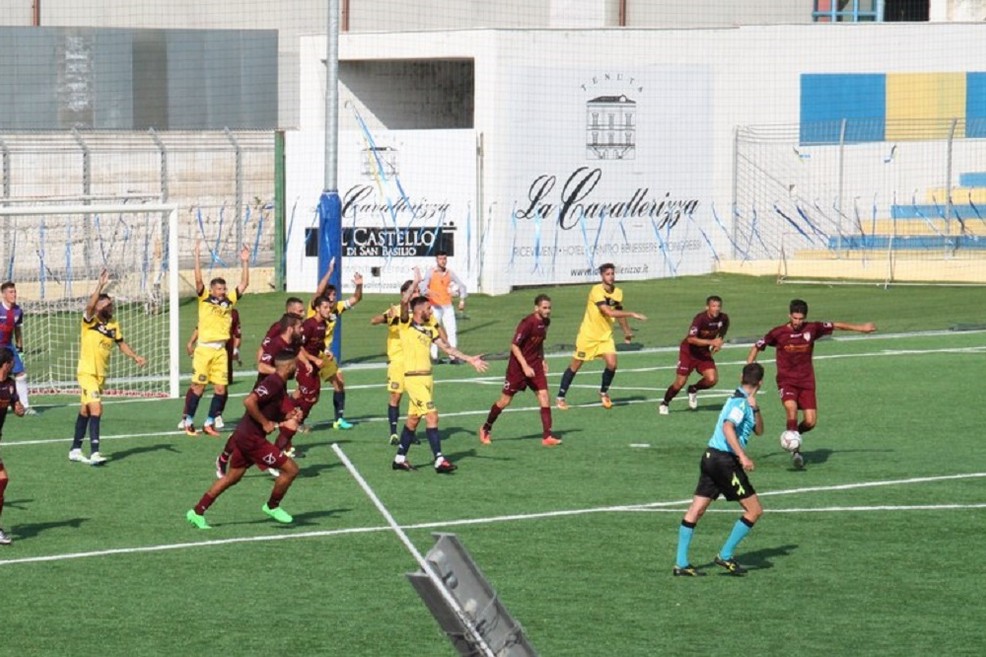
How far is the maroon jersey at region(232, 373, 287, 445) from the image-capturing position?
1717 centimetres

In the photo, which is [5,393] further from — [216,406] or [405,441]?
[216,406]

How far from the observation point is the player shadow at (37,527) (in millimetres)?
17559

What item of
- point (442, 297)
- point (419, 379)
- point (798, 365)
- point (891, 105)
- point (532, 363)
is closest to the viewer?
point (419, 379)

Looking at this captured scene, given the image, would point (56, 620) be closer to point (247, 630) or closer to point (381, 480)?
point (247, 630)

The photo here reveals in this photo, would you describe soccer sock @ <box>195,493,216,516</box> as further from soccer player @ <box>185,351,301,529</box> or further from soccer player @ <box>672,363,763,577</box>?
soccer player @ <box>672,363,763,577</box>

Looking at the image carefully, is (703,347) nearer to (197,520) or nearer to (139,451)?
(139,451)

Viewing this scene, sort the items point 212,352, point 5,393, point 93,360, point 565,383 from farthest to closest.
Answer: point 565,383 → point 212,352 → point 93,360 → point 5,393

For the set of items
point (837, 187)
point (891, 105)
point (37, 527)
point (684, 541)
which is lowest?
point (37, 527)

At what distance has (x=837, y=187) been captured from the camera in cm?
4572

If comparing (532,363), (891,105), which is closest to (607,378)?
(532,363)

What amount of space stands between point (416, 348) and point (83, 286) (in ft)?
69.2

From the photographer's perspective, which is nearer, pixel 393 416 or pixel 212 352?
pixel 393 416

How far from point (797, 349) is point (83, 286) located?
74.7ft

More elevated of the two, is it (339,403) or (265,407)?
(265,407)
